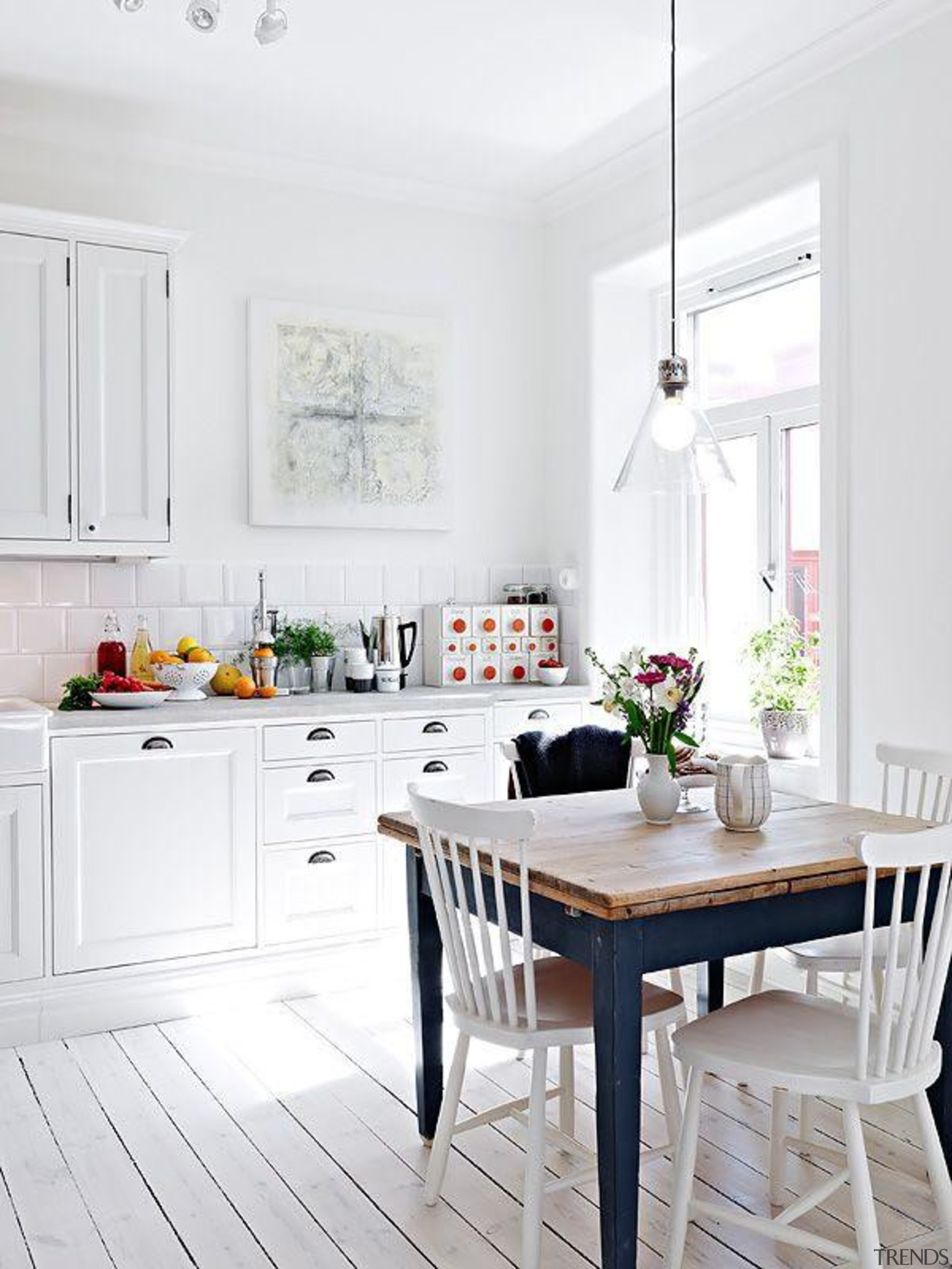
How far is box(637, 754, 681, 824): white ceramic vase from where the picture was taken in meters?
2.84

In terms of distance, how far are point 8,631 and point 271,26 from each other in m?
2.24

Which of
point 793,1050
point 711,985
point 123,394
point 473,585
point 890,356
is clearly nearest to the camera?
point 793,1050

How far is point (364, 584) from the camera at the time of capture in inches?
194

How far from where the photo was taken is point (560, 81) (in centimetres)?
400

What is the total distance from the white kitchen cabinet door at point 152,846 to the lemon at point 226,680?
394mm

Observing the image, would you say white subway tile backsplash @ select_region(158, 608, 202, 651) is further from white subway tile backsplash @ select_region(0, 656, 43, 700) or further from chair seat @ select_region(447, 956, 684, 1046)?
chair seat @ select_region(447, 956, 684, 1046)

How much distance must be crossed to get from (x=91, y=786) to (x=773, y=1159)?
2292 millimetres

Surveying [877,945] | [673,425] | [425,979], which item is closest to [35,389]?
[673,425]

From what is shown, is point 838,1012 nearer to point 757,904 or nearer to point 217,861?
point 757,904

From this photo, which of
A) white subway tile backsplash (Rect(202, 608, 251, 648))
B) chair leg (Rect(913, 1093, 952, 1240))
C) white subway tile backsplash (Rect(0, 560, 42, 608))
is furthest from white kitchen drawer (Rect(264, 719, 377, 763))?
chair leg (Rect(913, 1093, 952, 1240))

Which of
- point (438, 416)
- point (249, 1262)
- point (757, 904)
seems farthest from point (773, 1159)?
point (438, 416)

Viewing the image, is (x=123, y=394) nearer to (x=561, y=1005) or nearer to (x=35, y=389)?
(x=35, y=389)

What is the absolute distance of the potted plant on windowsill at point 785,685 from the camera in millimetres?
4234

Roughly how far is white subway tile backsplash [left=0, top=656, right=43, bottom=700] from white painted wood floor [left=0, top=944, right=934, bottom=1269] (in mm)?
1233
